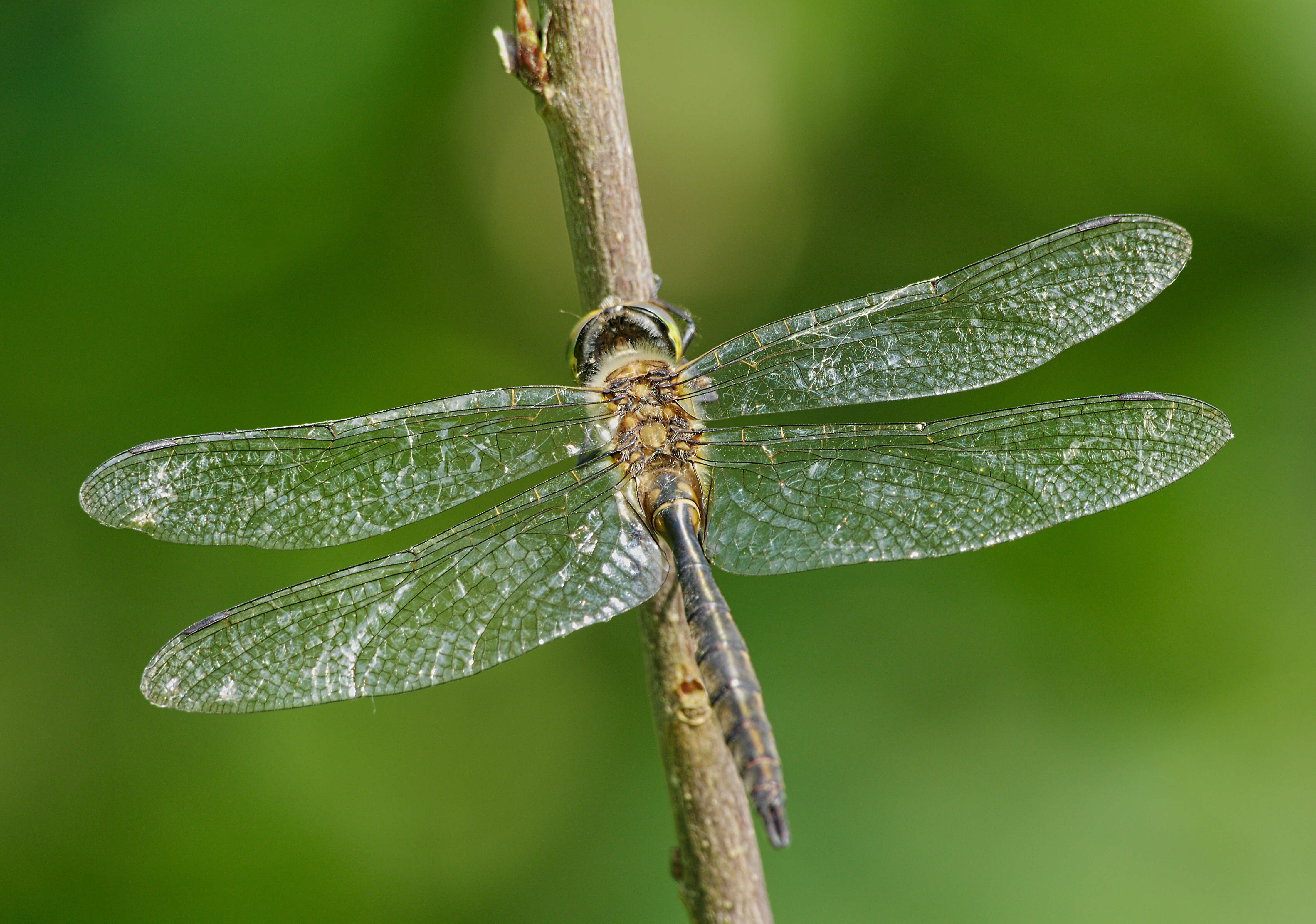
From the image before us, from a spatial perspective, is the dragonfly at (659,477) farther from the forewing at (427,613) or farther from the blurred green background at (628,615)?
the blurred green background at (628,615)

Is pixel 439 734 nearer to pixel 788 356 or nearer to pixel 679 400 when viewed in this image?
pixel 679 400

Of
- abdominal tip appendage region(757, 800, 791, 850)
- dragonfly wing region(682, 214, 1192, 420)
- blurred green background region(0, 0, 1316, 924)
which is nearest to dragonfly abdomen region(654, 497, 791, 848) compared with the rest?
abdominal tip appendage region(757, 800, 791, 850)

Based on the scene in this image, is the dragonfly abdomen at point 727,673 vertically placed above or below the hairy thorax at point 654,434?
below

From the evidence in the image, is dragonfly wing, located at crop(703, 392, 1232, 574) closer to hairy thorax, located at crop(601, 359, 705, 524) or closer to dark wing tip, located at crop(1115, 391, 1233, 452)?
dark wing tip, located at crop(1115, 391, 1233, 452)

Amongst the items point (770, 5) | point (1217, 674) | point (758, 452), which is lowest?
point (1217, 674)

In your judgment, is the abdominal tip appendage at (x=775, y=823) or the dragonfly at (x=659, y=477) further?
the dragonfly at (x=659, y=477)

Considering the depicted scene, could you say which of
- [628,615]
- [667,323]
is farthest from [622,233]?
[628,615]

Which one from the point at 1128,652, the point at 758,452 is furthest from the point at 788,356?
the point at 1128,652

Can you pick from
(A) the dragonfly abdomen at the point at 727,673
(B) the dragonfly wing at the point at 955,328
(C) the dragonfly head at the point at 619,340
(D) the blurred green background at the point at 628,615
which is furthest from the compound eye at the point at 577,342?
(D) the blurred green background at the point at 628,615
